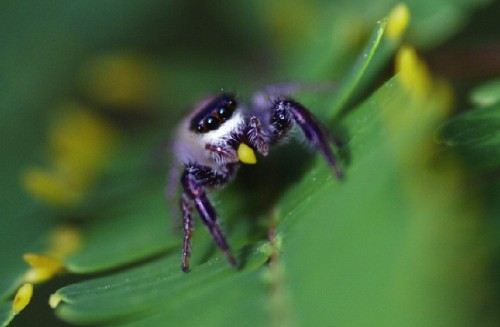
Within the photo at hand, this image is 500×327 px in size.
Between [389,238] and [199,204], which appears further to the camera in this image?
[199,204]

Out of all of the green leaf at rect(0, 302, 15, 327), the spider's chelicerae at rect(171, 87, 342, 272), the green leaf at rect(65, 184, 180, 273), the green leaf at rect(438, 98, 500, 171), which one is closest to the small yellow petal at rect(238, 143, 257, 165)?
the spider's chelicerae at rect(171, 87, 342, 272)

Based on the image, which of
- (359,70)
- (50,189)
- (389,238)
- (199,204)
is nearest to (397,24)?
(359,70)

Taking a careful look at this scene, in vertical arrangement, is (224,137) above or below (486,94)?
above

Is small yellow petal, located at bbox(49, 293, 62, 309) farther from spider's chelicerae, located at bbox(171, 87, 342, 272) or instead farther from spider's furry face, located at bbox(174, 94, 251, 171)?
spider's furry face, located at bbox(174, 94, 251, 171)

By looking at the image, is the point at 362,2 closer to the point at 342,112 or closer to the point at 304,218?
the point at 342,112

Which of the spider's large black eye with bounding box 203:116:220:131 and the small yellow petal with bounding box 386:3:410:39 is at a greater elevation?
the spider's large black eye with bounding box 203:116:220:131

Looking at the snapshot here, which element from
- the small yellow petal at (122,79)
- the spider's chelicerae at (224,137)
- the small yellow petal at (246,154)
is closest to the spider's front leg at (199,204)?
the spider's chelicerae at (224,137)

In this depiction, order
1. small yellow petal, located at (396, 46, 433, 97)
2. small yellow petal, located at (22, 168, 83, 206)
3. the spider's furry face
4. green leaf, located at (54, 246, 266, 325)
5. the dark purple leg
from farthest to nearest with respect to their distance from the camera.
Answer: small yellow petal, located at (22, 168, 83, 206) → the spider's furry face → the dark purple leg → green leaf, located at (54, 246, 266, 325) → small yellow petal, located at (396, 46, 433, 97)

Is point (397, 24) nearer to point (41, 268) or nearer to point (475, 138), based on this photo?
point (475, 138)
